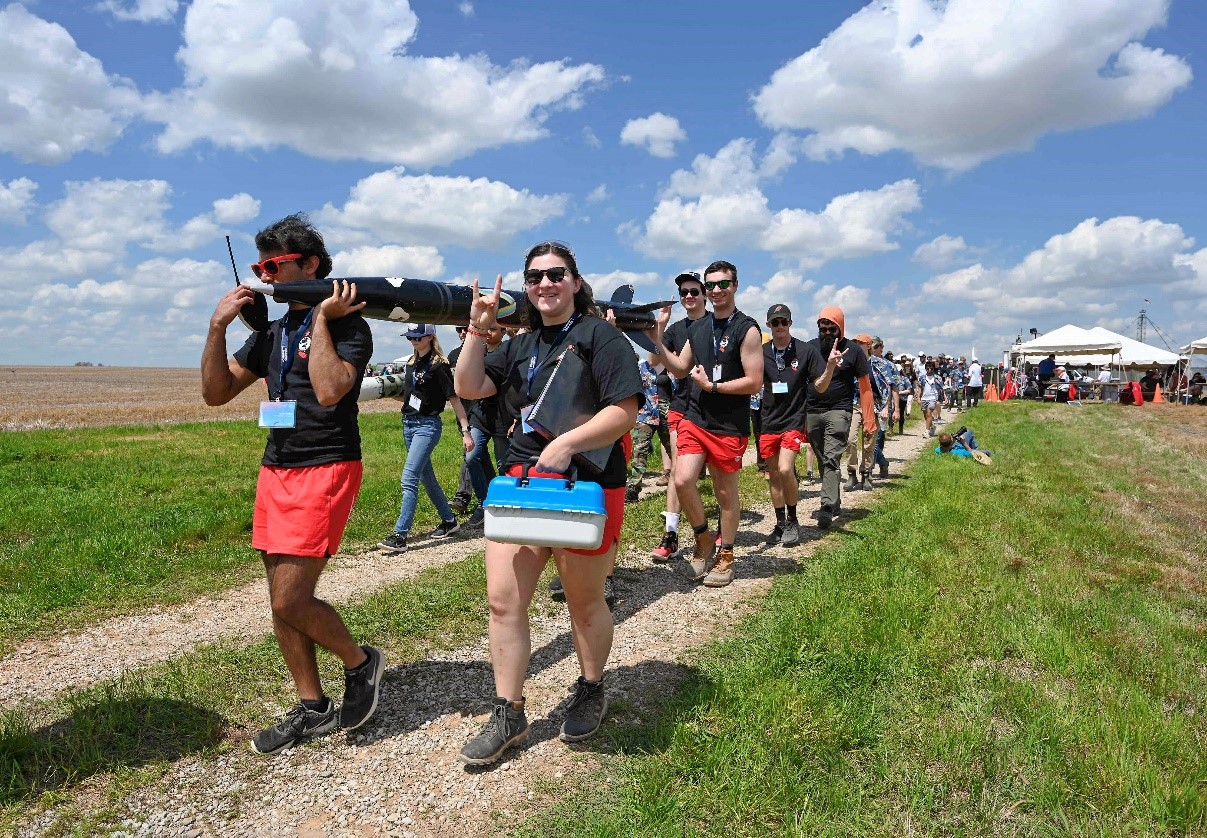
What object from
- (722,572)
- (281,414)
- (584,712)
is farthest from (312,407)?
(722,572)

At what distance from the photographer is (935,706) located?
146 inches

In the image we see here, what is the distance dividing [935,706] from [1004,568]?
313 centimetres

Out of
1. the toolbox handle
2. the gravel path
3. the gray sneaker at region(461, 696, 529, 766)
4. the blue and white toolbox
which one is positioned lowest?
the gravel path

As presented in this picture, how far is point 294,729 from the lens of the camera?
3.47 m

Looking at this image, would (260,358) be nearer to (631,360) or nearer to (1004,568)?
(631,360)

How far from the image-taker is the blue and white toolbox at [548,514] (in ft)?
9.35

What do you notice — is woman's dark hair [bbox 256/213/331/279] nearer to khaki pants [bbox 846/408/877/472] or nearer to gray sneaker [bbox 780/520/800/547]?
gray sneaker [bbox 780/520/800/547]

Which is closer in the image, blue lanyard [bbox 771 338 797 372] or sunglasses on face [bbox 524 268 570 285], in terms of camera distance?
sunglasses on face [bbox 524 268 570 285]

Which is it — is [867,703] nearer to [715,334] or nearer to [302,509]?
[302,509]

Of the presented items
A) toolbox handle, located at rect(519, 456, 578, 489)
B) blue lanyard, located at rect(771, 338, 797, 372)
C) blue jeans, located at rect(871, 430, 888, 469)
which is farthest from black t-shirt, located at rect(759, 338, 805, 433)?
blue jeans, located at rect(871, 430, 888, 469)

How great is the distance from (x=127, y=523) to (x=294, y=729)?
582 centimetres

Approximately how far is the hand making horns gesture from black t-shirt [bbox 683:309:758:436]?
309cm

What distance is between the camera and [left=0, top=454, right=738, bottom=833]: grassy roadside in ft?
10.0

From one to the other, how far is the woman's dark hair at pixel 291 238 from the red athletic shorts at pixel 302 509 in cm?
101
